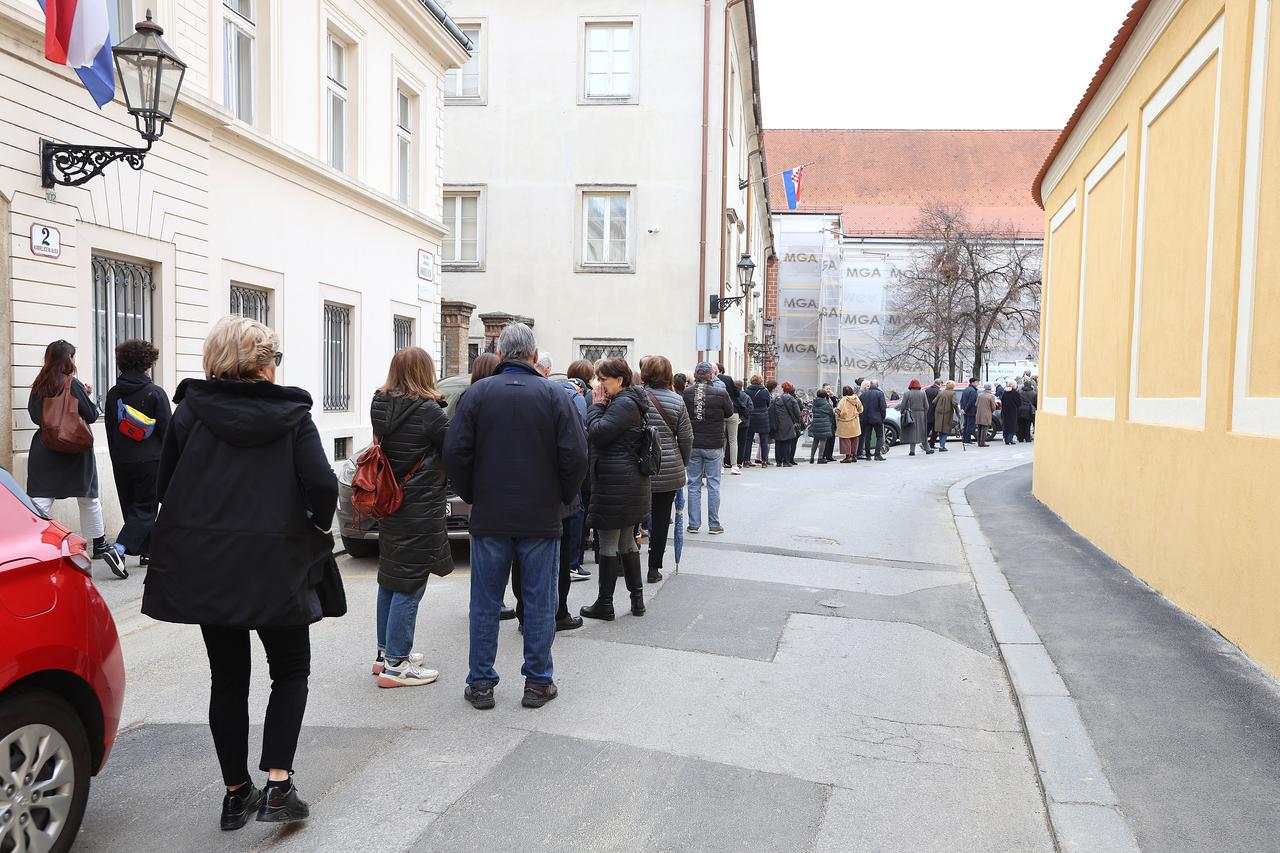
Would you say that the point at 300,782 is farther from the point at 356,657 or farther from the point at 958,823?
the point at 958,823

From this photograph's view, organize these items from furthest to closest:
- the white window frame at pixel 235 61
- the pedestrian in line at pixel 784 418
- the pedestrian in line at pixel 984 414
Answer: the pedestrian in line at pixel 984 414 → the pedestrian in line at pixel 784 418 → the white window frame at pixel 235 61

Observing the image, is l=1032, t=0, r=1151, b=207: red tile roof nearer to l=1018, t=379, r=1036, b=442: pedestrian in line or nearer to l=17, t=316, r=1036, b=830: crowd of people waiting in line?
l=17, t=316, r=1036, b=830: crowd of people waiting in line

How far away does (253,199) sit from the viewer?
40.0 feet

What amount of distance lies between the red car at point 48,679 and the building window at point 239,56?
969cm

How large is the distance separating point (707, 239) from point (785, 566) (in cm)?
1547

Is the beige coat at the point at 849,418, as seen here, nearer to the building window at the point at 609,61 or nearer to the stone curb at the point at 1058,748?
the building window at the point at 609,61

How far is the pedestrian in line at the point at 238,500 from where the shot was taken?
350 centimetres

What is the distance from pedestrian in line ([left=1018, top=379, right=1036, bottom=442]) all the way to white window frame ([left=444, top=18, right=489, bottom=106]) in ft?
54.2

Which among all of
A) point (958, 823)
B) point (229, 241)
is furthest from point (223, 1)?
point (958, 823)

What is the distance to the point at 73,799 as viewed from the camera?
328 cm

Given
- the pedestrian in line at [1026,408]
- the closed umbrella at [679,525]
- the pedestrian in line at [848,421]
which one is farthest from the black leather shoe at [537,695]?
the pedestrian in line at [1026,408]

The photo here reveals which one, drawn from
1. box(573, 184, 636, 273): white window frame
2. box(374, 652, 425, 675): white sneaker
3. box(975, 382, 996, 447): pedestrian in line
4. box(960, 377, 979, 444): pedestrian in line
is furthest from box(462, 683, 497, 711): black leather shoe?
box(960, 377, 979, 444): pedestrian in line

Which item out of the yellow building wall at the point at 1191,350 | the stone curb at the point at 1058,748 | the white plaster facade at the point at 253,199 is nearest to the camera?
the stone curb at the point at 1058,748

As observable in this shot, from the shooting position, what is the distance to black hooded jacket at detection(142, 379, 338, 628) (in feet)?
11.5
